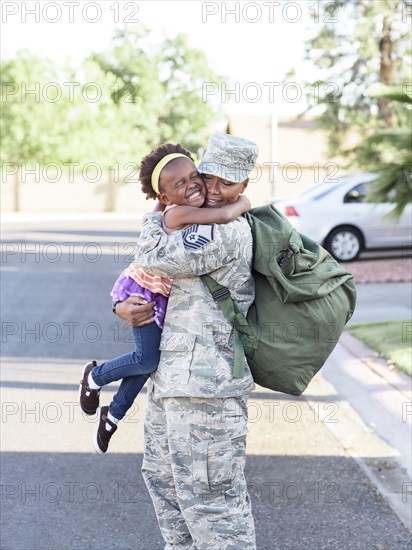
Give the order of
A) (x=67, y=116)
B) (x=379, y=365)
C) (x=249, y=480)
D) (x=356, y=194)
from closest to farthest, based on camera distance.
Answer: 1. (x=249, y=480)
2. (x=379, y=365)
3. (x=356, y=194)
4. (x=67, y=116)

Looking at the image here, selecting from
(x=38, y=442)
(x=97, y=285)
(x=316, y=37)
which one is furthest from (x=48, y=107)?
(x=38, y=442)

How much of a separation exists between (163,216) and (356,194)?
45.4 ft

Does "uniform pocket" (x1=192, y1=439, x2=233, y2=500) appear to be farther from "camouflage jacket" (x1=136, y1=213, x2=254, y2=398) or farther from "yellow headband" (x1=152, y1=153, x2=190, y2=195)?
"yellow headband" (x1=152, y1=153, x2=190, y2=195)

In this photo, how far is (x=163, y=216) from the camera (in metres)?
3.15

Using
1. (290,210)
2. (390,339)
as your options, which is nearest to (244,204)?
(390,339)

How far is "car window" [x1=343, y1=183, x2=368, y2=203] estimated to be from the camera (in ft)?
→ 54.2

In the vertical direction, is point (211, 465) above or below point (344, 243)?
above

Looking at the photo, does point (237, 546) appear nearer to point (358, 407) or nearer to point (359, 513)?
point (359, 513)

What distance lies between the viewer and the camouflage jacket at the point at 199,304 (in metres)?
3.02

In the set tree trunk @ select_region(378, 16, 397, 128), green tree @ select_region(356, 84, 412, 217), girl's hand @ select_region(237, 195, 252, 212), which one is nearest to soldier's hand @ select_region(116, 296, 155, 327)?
girl's hand @ select_region(237, 195, 252, 212)

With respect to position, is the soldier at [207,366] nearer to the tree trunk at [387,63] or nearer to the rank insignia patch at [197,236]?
the rank insignia patch at [197,236]

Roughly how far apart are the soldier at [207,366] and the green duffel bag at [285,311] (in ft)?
0.15

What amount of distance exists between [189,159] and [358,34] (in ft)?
74.2

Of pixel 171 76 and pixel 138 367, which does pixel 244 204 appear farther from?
pixel 171 76
